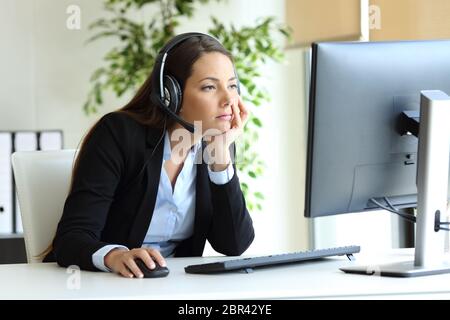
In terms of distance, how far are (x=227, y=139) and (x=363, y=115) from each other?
42 cm

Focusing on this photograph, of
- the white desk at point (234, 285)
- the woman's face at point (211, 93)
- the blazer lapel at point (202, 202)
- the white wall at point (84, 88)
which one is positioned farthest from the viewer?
the white wall at point (84, 88)

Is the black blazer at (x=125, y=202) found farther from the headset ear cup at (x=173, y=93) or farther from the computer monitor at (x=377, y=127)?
the computer monitor at (x=377, y=127)

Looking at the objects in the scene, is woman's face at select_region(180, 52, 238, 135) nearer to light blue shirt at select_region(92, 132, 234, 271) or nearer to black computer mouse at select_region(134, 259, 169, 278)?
light blue shirt at select_region(92, 132, 234, 271)

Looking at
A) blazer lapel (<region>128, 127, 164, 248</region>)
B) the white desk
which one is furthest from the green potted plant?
the white desk

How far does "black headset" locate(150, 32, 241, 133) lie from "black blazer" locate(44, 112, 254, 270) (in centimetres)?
8

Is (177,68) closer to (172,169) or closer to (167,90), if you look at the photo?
(167,90)

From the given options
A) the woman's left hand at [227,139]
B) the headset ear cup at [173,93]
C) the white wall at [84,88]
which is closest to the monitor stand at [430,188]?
the woman's left hand at [227,139]

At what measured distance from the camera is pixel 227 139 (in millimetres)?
1832

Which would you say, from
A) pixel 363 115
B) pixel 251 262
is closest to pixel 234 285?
pixel 251 262

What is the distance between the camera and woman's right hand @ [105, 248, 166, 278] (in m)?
1.50

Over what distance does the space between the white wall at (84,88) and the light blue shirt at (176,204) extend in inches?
78.7

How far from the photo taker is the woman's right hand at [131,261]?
1.50 m

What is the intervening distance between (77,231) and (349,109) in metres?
0.61

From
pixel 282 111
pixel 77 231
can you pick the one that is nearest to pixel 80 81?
pixel 282 111
